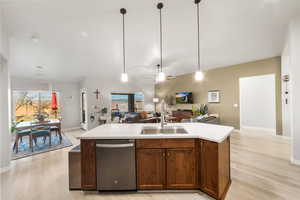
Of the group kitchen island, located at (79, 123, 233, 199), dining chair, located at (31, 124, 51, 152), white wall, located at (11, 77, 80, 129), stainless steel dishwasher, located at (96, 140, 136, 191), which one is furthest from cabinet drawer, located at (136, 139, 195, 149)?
white wall, located at (11, 77, 80, 129)

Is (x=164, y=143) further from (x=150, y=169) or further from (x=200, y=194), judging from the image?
(x=200, y=194)

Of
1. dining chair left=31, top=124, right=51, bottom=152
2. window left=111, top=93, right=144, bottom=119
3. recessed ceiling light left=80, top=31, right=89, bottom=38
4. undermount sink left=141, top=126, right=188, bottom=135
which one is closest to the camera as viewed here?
undermount sink left=141, top=126, right=188, bottom=135

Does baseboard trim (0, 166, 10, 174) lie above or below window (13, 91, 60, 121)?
below

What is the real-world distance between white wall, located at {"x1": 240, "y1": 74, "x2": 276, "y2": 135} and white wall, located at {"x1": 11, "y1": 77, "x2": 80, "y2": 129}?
784cm

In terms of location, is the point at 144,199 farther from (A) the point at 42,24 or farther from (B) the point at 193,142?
(A) the point at 42,24

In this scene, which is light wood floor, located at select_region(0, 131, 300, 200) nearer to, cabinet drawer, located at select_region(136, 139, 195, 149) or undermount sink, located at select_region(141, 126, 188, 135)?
cabinet drawer, located at select_region(136, 139, 195, 149)

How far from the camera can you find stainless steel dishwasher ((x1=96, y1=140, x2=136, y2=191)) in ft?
6.27

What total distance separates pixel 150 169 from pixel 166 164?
9.5 inches

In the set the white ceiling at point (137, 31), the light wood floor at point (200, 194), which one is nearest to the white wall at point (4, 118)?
the light wood floor at point (200, 194)

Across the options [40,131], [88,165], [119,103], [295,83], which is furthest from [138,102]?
[295,83]

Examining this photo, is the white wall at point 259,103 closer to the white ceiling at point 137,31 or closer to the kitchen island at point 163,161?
the white ceiling at point 137,31

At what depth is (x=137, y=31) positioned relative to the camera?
3.16 metres

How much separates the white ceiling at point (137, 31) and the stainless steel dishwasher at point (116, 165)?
7.50ft

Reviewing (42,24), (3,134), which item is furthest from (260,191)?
(42,24)
